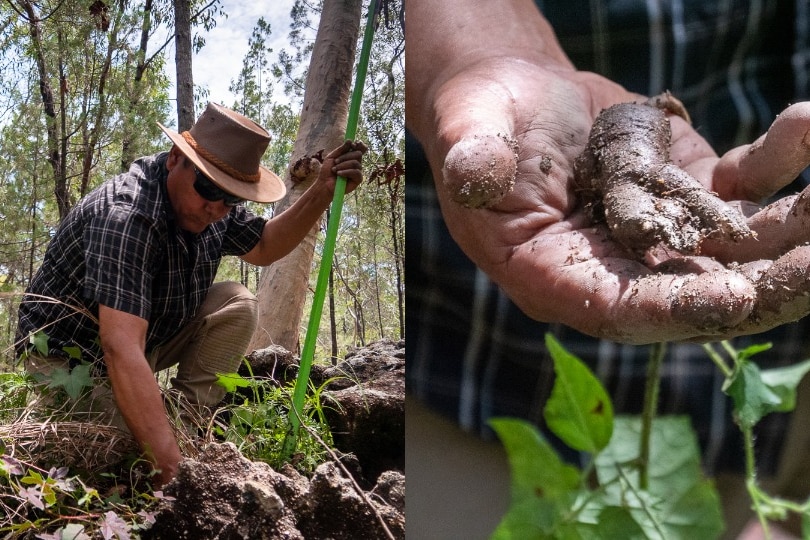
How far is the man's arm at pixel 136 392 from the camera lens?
106cm

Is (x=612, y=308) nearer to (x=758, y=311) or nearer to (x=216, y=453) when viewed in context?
(x=758, y=311)

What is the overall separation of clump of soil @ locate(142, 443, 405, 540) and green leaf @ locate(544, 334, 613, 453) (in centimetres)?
68

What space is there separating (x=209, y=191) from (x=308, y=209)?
0.64 feet

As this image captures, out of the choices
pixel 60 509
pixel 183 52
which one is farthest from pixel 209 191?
pixel 60 509

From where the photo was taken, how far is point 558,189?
60 cm

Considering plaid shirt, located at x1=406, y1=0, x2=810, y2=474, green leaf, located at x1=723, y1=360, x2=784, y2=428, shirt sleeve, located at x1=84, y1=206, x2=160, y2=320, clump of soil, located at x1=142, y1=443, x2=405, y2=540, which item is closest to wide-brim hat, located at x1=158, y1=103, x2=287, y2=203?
shirt sleeve, located at x1=84, y1=206, x2=160, y2=320

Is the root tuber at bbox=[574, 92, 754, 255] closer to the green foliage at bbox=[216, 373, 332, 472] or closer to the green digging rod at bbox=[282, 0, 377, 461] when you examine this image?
the green digging rod at bbox=[282, 0, 377, 461]

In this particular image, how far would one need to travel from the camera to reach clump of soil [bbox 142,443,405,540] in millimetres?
882

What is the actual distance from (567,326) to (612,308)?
11 centimetres

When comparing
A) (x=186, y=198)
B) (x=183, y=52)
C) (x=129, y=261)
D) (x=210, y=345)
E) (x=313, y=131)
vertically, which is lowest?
(x=210, y=345)

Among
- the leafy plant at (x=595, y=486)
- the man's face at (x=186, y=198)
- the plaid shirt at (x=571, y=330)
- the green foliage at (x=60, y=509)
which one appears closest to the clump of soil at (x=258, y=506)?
the green foliage at (x=60, y=509)

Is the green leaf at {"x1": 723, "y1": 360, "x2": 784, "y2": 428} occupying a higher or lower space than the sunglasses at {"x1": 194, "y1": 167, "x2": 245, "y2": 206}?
lower

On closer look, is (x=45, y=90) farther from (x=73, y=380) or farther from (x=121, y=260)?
(x=73, y=380)

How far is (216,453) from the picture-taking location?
988 mm
